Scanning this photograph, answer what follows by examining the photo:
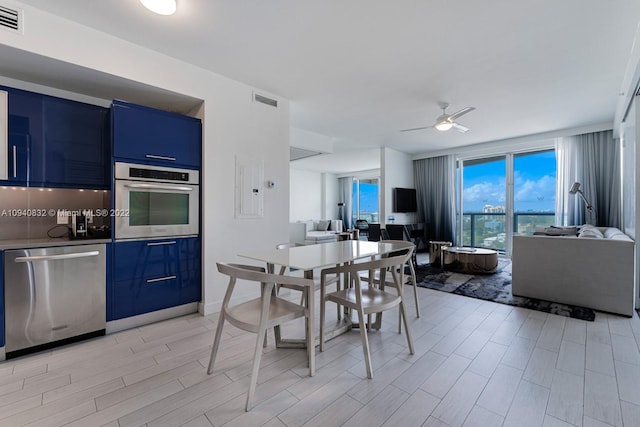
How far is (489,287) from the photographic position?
152 inches

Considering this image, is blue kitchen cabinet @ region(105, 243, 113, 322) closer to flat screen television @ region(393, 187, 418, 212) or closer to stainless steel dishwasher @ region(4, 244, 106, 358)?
stainless steel dishwasher @ region(4, 244, 106, 358)

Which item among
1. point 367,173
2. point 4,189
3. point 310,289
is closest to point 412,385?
point 310,289

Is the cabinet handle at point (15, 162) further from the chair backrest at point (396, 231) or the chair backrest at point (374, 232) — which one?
the chair backrest at point (374, 232)

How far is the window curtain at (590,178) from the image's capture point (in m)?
4.77

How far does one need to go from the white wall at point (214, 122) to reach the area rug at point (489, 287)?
8.14ft

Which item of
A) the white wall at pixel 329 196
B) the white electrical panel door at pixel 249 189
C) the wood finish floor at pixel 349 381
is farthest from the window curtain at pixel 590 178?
the white wall at pixel 329 196

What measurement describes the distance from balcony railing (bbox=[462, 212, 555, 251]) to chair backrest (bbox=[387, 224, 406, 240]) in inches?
93.0

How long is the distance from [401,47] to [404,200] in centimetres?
479

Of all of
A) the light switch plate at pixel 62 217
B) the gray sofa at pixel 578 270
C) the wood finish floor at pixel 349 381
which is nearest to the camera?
the wood finish floor at pixel 349 381

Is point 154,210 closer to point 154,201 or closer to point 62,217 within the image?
point 154,201

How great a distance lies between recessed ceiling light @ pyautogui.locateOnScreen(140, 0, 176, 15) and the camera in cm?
188

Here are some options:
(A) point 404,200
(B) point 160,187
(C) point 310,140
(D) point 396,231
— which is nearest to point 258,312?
(B) point 160,187

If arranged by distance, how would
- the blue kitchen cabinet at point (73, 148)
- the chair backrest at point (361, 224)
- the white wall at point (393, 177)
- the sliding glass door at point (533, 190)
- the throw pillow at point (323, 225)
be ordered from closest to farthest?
the blue kitchen cabinet at point (73, 148)
the sliding glass door at point (533, 190)
the white wall at point (393, 177)
the throw pillow at point (323, 225)
the chair backrest at point (361, 224)

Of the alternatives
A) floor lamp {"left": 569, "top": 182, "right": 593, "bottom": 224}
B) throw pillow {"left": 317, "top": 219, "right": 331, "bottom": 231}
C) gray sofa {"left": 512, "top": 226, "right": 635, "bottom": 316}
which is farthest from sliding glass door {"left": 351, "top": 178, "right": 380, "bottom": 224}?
gray sofa {"left": 512, "top": 226, "right": 635, "bottom": 316}
